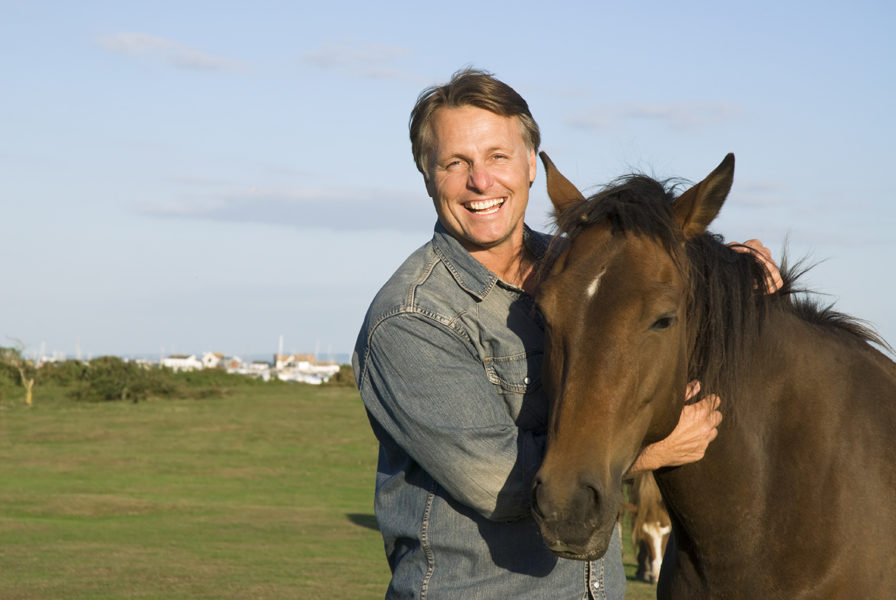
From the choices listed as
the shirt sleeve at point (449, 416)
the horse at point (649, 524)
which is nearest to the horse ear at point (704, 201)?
the shirt sleeve at point (449, 416)

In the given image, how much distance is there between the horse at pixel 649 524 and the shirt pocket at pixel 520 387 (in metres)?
8.59

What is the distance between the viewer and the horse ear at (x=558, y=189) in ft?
10.6

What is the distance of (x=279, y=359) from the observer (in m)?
117

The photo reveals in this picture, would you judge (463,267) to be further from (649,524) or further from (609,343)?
(649,524)

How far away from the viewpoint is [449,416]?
284 centimetres

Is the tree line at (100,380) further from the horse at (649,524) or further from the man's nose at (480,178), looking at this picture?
the man's nose at (480,178)

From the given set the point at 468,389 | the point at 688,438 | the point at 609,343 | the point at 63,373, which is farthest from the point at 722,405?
the point at 63,373

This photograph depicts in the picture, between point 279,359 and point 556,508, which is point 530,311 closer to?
point 556,508

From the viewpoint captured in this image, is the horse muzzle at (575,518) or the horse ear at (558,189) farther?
the horse ear at (558,189)

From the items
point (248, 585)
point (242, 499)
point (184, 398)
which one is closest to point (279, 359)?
point (184, 398)

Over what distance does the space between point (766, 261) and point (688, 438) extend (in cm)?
77

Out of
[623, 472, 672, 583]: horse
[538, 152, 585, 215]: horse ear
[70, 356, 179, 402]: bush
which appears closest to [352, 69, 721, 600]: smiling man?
[538, 152, 585, 215]: horse ear

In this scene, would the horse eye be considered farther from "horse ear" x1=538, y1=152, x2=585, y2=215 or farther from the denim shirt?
"horse ear" x1=538, y1=152, x2=585, y2=215

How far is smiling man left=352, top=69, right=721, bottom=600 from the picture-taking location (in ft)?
9.34
